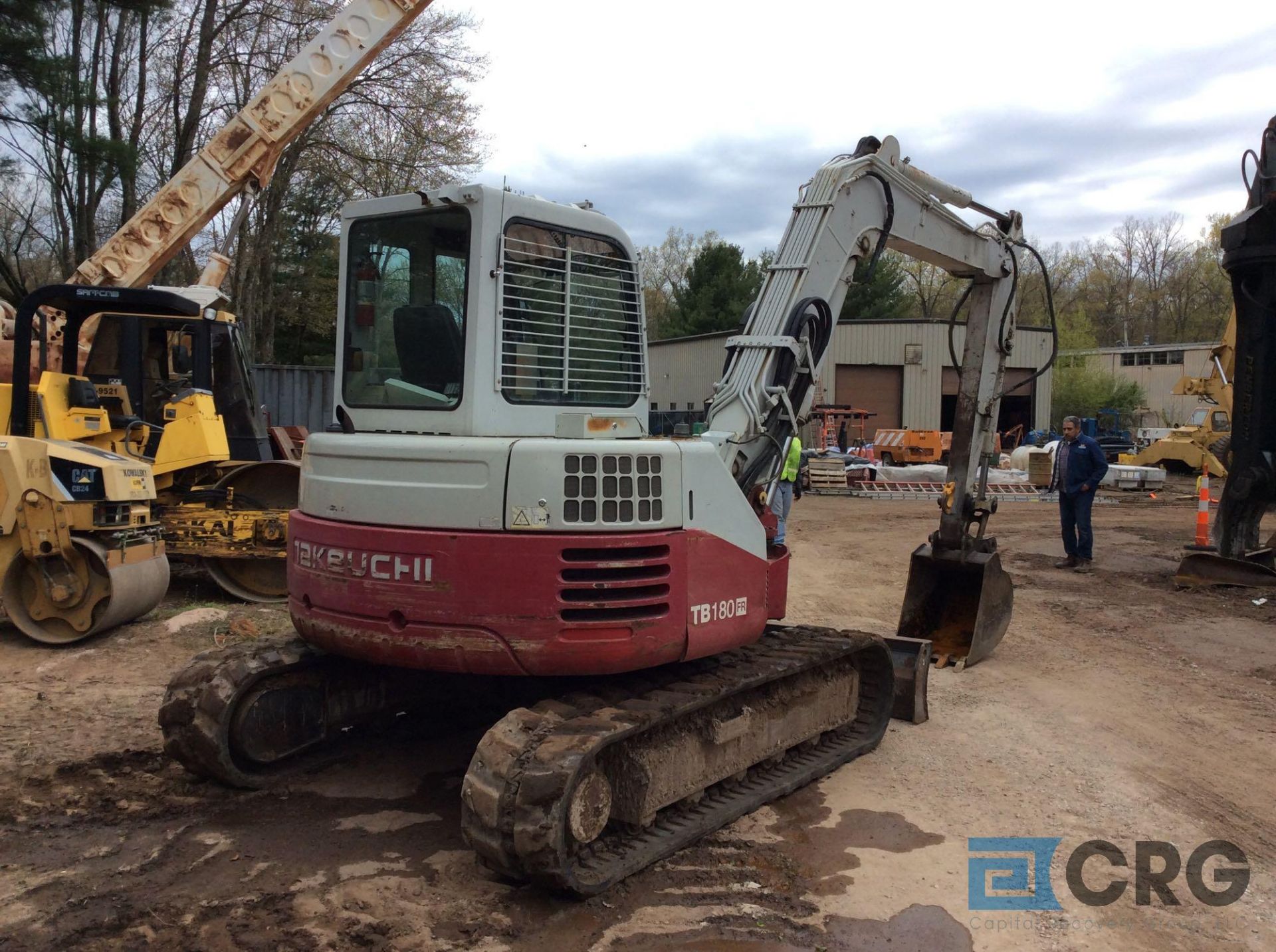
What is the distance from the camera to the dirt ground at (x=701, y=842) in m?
3.80

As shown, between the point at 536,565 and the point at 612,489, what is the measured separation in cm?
45

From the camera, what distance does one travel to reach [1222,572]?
10.6m

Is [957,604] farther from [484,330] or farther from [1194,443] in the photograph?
[1194,443]

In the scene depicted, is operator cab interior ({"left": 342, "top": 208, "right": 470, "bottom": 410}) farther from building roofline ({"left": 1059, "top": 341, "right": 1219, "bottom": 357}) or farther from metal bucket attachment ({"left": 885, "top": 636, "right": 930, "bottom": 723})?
building roofline ({"left": 1059, "top": 341, "right": 1219, "bottom": 357})

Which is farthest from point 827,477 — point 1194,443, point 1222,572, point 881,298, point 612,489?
point 881,298

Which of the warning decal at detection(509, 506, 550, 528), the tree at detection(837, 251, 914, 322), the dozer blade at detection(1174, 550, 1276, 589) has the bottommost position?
the dozer blade at detection(1174, 550, 1276, 589)

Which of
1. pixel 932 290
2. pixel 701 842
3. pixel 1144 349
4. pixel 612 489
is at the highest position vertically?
pixel 932 290

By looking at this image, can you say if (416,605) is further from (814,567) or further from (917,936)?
(814,567)

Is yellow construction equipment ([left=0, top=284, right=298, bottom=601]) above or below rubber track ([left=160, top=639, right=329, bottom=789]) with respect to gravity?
above

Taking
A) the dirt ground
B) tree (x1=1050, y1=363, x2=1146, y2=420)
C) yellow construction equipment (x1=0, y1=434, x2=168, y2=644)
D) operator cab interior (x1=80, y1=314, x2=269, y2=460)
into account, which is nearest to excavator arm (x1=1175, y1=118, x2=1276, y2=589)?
the dirt ground

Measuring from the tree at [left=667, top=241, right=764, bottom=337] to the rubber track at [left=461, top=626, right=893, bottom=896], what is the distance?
3744 centimetres

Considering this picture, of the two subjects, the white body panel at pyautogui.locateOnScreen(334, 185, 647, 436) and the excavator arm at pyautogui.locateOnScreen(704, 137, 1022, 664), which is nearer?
the white body panel at pyautogui.locateOnScreen(334, 185, 647, 436)

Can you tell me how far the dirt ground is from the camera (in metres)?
3.80

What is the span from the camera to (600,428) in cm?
470
